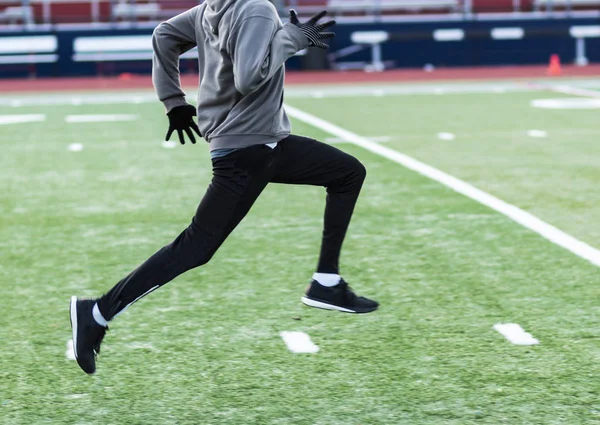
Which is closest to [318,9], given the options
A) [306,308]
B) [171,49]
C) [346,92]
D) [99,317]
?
[346,92]

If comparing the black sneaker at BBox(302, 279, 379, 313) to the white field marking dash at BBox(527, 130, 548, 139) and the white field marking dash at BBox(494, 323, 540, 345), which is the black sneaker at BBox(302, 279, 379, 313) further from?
the white field marking dash at BBox(527, 130, 548, 139)

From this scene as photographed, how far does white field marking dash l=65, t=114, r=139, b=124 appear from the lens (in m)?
16.3

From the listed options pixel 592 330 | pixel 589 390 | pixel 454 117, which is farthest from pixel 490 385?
pixel 454 117

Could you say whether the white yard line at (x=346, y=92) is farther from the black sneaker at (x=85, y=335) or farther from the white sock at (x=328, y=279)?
the black sneaker at (x=85, y=335)

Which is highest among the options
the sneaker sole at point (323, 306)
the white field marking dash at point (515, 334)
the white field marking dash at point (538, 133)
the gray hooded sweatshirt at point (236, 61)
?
the gray hooded sweatshirt at point (236, 61)

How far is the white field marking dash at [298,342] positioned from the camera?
4595 millimetres

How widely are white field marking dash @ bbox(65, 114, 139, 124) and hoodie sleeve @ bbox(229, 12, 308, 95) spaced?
485 inches

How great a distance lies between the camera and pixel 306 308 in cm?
531

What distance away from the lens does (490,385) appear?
4051 millimetres

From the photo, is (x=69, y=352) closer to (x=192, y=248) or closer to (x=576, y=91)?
(x=192, y=248)

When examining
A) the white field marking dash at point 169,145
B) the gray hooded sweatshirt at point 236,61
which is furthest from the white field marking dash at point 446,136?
the gray hooded sweatshirt at point 236,61

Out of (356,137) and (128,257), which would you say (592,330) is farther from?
(356,137)

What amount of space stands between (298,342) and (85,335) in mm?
956

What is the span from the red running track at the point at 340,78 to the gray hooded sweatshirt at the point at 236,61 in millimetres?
20946
